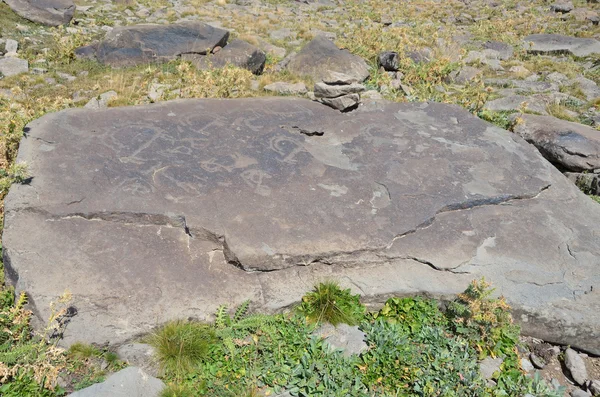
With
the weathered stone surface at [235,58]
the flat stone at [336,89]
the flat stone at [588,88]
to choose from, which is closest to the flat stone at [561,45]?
the flat stone at [588,88]

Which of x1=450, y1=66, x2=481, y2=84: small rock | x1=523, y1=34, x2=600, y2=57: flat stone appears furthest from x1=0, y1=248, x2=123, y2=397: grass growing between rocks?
x1=523, y1=34, x2=600, y2=57: flat stone

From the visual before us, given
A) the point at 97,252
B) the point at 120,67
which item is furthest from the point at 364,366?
the point at 120,67

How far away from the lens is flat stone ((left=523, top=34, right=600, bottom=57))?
35.8 ft

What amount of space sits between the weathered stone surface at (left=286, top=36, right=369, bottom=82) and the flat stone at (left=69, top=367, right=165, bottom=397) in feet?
21.5

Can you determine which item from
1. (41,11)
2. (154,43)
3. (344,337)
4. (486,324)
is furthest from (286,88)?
(41,11)

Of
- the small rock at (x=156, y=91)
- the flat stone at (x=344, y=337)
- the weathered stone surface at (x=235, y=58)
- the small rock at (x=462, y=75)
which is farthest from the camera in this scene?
the small rock at (x=462, y=75)

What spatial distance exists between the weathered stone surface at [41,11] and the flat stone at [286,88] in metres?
5.71

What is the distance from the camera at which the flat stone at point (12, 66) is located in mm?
7707

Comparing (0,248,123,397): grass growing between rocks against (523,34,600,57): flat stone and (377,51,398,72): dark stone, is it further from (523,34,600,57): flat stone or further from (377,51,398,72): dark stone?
(523,34,600,57): flat stone

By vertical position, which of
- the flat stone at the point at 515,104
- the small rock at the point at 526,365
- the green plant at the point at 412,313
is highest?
the green plant at the point at 412,313

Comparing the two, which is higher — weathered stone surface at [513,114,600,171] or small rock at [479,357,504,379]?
weathered stone surface at [513,114,600,171]

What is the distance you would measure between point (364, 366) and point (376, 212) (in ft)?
4.87

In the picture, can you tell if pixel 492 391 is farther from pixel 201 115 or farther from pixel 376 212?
pixel 201 115

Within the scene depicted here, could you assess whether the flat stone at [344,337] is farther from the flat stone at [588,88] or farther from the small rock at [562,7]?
the small rock at [562,7]
